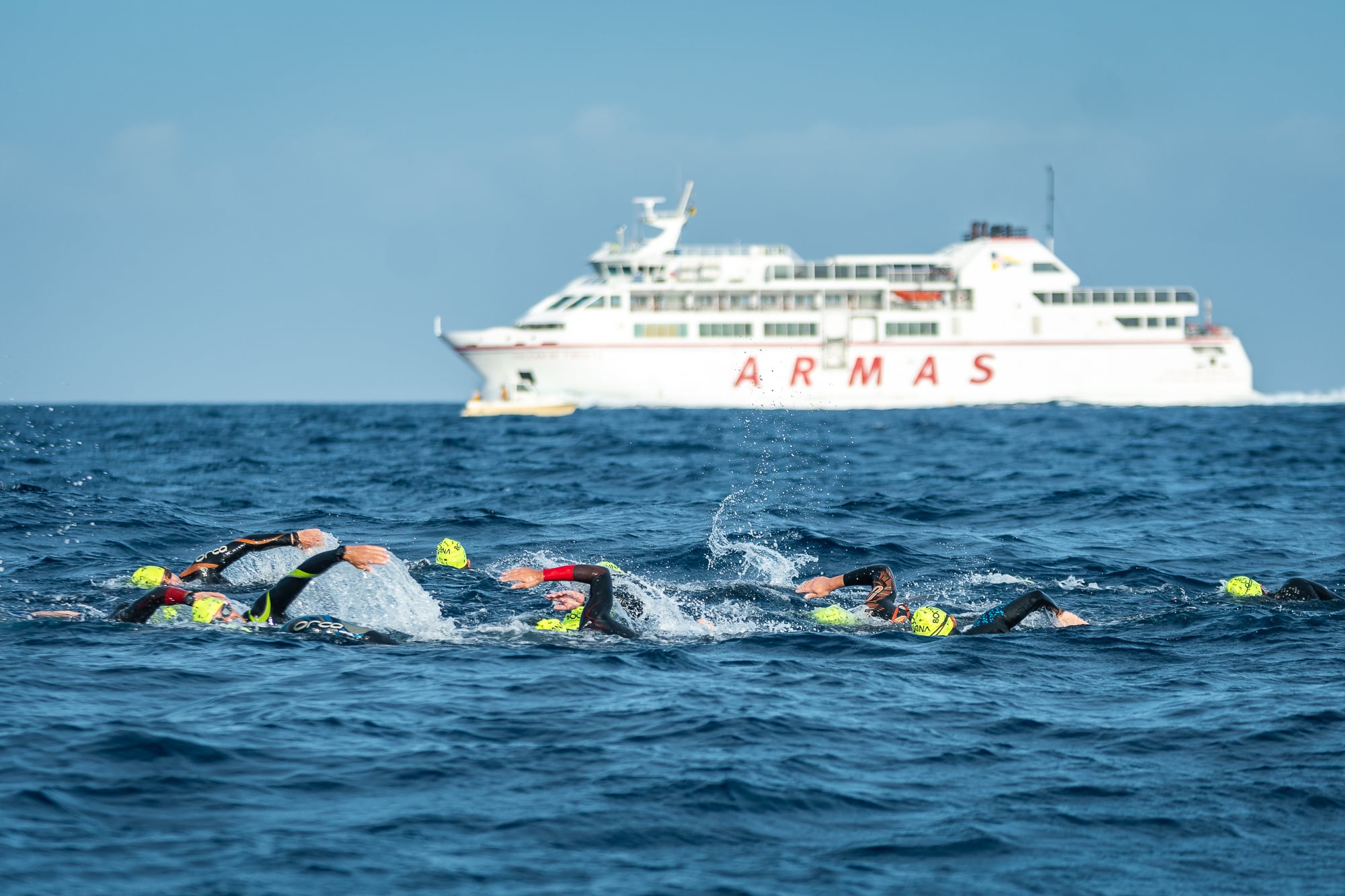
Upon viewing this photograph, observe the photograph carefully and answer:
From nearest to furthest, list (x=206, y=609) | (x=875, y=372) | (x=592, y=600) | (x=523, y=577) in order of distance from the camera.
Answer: (x=523, y=577) → (x=206, y=609) → (x=592, y=600) → (x=875, y=372)

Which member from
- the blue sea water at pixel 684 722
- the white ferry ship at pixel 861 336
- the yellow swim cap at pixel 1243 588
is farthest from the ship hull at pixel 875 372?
the yellow swim cap at pixel 1243 588

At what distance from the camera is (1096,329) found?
77562mm

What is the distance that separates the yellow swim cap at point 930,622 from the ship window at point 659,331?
63437 mm

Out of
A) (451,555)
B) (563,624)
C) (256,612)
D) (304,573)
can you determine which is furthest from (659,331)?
(304,573)

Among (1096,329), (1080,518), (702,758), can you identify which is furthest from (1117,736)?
(1096,329)

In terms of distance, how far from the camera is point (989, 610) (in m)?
12.1

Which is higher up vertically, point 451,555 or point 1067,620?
point 451,555

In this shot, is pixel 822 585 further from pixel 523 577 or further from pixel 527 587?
pixel 523 577

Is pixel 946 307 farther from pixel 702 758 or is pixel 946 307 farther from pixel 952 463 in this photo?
pixel 702 758

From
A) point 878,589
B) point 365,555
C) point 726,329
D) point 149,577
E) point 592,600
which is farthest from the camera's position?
point 726,329

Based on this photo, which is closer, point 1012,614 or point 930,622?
point 1012,614

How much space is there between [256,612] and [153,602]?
2.91 ft

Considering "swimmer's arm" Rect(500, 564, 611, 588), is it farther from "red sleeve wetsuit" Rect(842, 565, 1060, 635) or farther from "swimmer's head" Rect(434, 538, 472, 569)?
→ "swimmer's head" Rect(434, 538, 472, 569)

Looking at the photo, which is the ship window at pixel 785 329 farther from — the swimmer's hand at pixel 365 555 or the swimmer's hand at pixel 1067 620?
the swimmer's hand at pixel 365 555
